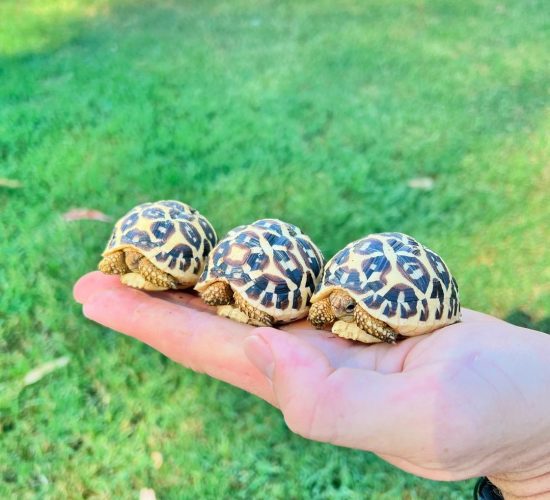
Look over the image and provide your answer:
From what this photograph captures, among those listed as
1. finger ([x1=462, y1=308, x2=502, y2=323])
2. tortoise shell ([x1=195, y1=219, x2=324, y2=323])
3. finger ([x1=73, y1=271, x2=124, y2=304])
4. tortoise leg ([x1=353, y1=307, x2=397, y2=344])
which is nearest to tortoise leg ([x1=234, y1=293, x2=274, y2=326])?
tortoise shell ([x1=195, y1=219, x2=324, y2=323])

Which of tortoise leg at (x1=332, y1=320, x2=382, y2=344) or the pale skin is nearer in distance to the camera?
the pale skin

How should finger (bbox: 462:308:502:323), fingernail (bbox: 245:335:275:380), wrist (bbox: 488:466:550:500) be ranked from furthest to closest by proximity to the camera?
finger (bbox: 462:308:502:323), wrist (bbox: 488:466:550:500), fingernail (bbox: 245:335:275:380)

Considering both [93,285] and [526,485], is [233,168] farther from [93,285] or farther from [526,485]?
[526,485]

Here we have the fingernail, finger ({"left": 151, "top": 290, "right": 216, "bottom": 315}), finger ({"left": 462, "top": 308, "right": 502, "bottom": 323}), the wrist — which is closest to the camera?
the fingernail

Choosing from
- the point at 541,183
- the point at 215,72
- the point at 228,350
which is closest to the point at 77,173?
the point at 215,72

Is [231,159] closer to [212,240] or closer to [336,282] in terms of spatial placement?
[212,240]

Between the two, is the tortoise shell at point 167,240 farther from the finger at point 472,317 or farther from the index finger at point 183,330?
the finger at point 472,317

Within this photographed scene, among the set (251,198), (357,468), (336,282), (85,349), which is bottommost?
(357,468)

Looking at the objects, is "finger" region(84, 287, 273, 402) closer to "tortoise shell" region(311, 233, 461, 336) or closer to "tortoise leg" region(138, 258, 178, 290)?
"tortoise leg" region(138, 258, 178, 290)
